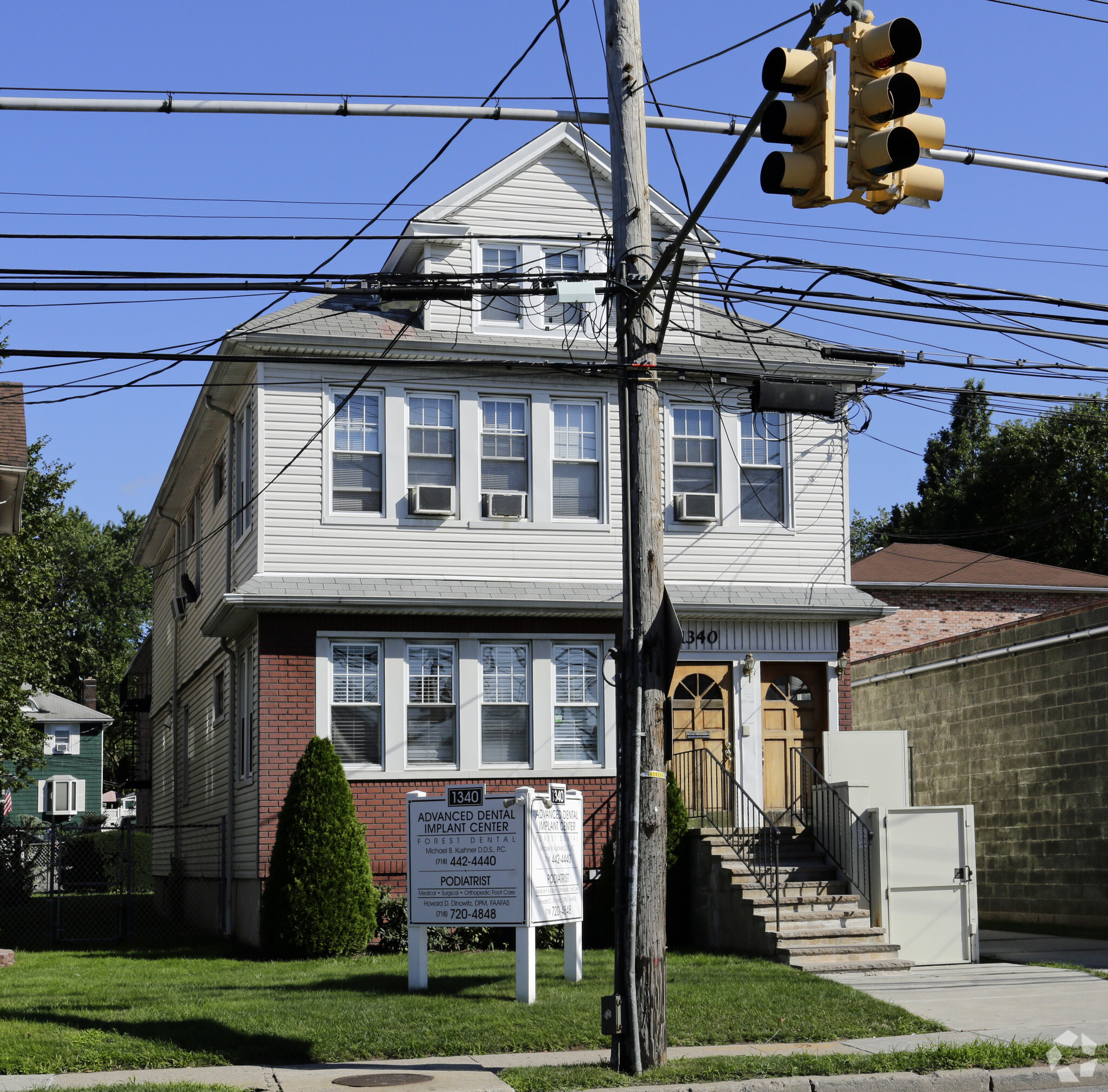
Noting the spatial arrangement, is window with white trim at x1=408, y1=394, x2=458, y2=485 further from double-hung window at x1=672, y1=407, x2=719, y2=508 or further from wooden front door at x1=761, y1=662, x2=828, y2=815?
wooden front door at x1=761, y1=662, x2=828, y2=815

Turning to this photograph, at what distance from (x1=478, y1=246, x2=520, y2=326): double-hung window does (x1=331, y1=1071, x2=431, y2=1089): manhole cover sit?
11446 mm

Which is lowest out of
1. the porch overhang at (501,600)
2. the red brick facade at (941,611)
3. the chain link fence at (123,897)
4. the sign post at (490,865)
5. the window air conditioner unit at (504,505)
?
the chain link fence at (123,897)

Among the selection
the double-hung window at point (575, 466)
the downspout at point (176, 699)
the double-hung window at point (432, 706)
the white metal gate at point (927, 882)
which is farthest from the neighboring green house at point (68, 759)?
the white metal gate at point (927, 882)

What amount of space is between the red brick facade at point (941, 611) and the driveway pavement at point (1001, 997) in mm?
14971

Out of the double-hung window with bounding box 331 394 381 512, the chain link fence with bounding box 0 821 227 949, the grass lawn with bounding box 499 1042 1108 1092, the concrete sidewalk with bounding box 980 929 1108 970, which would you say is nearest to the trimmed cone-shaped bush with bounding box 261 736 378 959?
the chain link fence with bounding box 0 821 227 949

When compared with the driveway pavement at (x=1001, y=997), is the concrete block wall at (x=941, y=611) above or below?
above

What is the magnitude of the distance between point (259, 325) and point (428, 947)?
27.2 ft

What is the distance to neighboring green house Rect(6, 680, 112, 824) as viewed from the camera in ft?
165

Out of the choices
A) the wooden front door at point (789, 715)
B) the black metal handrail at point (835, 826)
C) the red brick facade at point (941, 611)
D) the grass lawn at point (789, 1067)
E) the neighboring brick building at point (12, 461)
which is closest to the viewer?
the grass lawn at point (789, 1067)

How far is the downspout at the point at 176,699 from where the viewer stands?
2658 cm

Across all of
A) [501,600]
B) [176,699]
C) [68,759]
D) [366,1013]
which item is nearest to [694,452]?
[501,600]

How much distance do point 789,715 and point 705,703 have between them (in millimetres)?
1284

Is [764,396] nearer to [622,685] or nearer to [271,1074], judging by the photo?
[622,685]

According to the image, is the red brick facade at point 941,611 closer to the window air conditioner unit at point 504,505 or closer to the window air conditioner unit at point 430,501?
the window air conditioner unit at point 504,505
